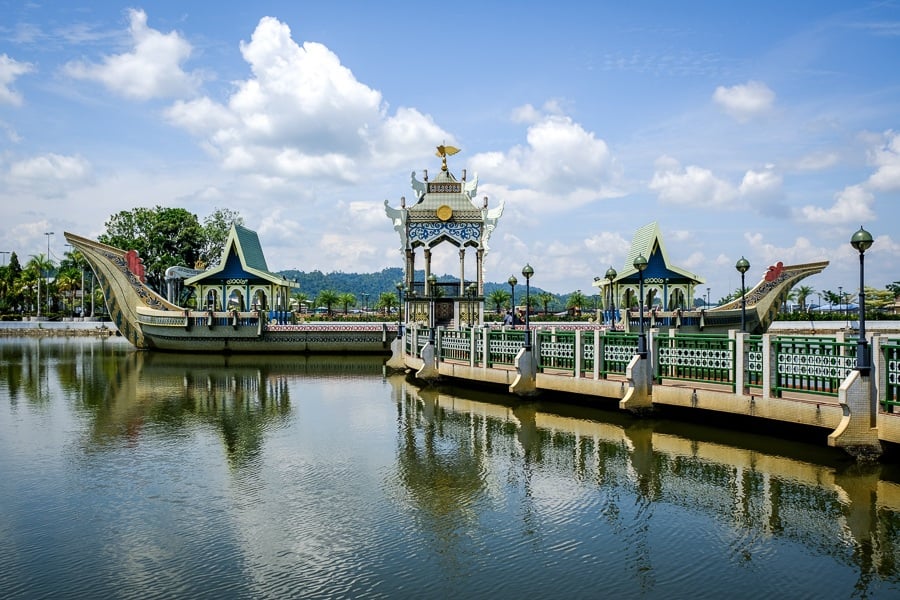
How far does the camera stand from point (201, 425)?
14.6m

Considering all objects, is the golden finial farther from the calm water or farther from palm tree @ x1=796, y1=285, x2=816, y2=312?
palm tree @ x1=796, y1=285, x2=816, y2=312

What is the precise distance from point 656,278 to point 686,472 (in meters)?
28.3

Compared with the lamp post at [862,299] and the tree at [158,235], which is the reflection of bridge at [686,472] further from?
the tree at [158,235]

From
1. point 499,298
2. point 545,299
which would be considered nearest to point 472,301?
point 545,299

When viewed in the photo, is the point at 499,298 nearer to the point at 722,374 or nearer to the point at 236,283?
the point at 236,283

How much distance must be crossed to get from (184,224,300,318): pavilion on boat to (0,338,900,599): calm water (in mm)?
23386

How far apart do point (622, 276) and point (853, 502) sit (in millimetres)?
28183

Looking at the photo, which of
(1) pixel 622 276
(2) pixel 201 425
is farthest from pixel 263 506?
(1) pixel 622 276

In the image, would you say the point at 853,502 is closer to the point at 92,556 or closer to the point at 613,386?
the point at 613,386

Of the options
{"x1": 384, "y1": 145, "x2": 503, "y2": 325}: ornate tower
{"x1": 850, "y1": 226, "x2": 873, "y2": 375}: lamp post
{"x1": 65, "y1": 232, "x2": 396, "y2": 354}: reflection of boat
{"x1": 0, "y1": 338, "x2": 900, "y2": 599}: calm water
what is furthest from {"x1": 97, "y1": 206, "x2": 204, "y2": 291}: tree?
{"x1": 850, "y1": 226, "x2": 873, "y2": 375}: lamp post

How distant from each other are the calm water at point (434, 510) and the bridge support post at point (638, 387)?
45 cm

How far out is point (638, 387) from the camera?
14000 mm

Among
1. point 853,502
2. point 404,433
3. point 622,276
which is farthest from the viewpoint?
point 622,276

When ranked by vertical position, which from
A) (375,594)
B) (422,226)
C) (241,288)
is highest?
(422,226)
